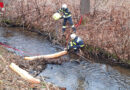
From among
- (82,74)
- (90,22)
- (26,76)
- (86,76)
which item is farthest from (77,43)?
(26,76)

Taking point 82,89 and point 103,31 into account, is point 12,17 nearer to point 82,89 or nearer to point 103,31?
point 103,31

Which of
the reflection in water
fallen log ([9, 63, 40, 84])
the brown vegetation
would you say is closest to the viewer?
fallen log ([9, 63, 40, 84])

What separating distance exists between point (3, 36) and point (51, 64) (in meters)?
5.37

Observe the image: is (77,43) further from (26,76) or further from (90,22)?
(26,76)

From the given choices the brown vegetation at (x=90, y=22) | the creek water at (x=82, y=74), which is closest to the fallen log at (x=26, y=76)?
the creek water at (x=82, y=74)

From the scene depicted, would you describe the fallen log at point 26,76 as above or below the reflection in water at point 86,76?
above

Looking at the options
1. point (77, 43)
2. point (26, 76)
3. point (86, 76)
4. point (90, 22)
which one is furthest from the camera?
point (90, 22)

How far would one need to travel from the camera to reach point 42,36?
41.4 feet

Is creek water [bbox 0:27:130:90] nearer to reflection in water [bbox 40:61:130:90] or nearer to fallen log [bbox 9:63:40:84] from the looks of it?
reflection in water [bbox 40:61:130:90]

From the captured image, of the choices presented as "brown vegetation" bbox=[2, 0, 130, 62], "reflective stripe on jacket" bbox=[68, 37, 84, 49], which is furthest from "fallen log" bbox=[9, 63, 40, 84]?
"brown vegetation" bbox=[2, 0, 130, 62]

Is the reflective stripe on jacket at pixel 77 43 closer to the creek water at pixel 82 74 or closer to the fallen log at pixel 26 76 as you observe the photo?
the creek water at pixel 82 74

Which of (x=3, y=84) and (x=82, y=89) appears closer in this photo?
(x=3, y=84)

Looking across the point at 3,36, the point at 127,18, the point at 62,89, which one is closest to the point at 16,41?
the point at 3,36

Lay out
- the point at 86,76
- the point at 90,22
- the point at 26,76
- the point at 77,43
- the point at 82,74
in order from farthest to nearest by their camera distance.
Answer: the point at 90,22 → the point at 77,43 → the point at 82,74 → the point at 86,76 → the point at 26,76
